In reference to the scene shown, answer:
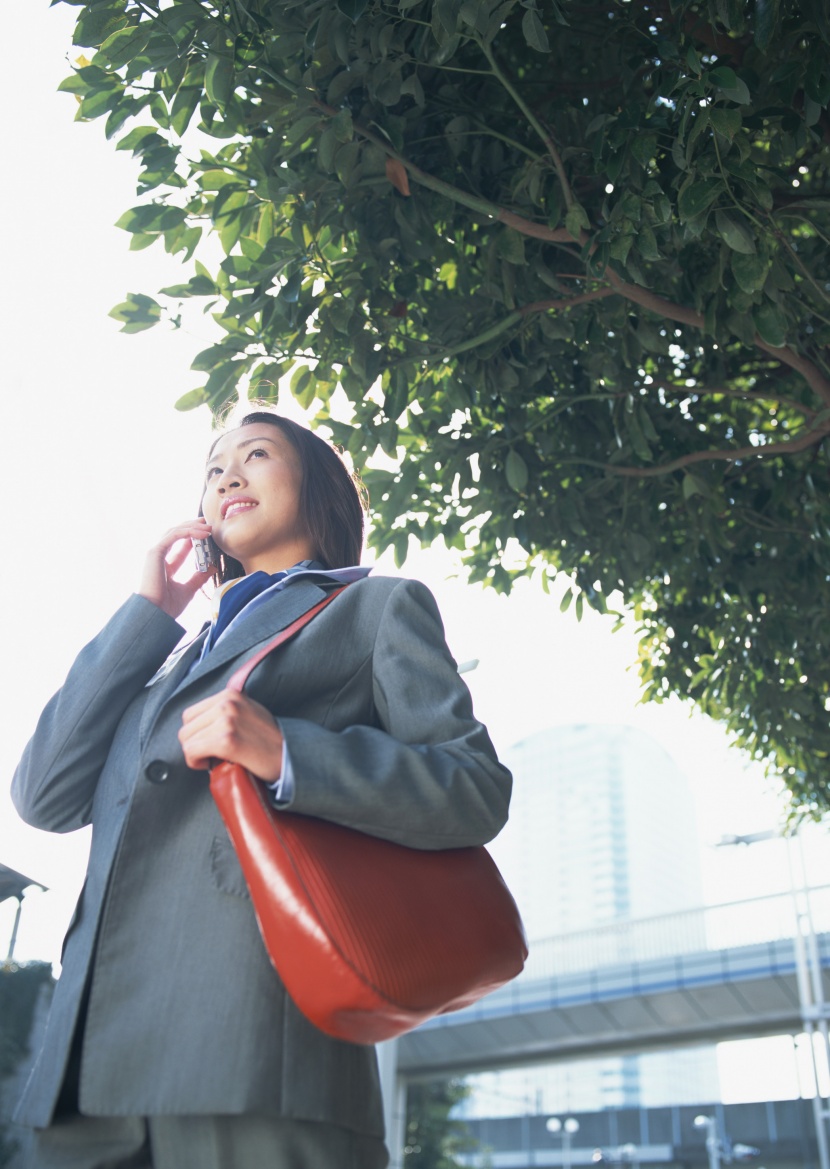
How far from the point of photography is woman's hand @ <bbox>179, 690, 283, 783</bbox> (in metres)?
1.31

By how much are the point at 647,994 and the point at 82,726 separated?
1915 centimetres

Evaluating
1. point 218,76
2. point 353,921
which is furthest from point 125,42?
point 353,921

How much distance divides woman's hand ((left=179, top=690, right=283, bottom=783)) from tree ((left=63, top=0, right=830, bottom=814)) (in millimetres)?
1909

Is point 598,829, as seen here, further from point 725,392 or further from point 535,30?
point 535,30

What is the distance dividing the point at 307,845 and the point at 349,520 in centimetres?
101

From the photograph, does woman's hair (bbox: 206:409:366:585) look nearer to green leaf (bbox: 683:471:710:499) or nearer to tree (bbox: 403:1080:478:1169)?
green leaf (bbox: 683:471:710:499)

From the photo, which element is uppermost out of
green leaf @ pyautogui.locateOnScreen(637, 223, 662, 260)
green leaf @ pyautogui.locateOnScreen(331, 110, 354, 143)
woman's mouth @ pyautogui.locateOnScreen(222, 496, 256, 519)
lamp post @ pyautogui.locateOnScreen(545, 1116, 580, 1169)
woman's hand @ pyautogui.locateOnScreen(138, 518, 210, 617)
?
green leaf @ pyautogui.locateOnScreen(331, 110, 354, 143)

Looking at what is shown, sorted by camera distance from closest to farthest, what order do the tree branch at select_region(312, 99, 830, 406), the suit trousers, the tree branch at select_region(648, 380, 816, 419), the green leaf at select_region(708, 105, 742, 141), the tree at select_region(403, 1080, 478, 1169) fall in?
the suit trousers
the green leaf at select_region(708, 105, 742, 141)
the tree branch at select_region(312, 99, 830, 406)
the tree branch at select_region(648, 380, 816, 419)
the tree at select_region(403, 1080, 478, 1169)

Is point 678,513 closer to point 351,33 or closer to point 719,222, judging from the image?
point 719,222

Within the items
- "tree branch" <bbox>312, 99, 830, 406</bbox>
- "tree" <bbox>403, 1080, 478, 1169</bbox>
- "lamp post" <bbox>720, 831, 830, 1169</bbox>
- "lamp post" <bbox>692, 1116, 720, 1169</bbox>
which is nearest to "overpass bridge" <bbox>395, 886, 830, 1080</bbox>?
"lamp post" <bbox>720, 831, 830, 1169</bbox>

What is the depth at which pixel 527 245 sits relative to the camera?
12.3 ft

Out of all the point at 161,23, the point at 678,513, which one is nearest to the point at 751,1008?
the point at 678,513

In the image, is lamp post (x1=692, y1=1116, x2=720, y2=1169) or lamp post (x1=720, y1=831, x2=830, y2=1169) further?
lamp post (x1=692, y1=1116, x2=720, y2=1169)

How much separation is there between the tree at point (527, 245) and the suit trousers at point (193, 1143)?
2278 mm
